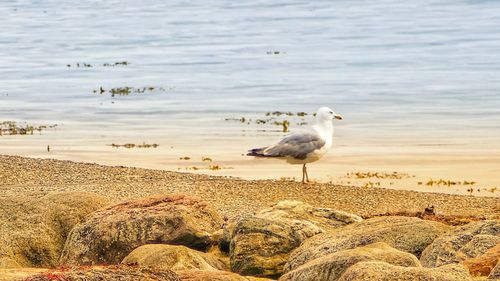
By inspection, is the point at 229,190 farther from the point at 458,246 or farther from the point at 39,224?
the point at 458,246

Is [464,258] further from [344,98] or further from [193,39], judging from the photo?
[193,39]

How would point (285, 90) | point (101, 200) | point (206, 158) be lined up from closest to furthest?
point (101, 200)
point (206, 158)
point (285, 90)

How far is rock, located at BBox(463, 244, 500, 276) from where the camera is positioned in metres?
8.45

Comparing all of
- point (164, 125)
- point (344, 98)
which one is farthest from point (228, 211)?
point (344, 98)

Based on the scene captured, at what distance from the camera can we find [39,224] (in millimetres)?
11438

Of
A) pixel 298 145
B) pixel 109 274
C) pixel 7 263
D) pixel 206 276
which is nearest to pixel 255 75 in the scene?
pixel 298 145

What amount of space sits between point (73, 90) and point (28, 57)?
12.4 m

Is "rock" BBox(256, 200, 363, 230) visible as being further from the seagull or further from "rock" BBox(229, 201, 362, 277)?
the seagull

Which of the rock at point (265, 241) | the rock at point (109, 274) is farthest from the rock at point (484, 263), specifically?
the rock at point (109, 274)

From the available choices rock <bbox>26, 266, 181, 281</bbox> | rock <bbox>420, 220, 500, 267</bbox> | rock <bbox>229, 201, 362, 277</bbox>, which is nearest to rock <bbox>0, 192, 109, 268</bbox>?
rock <bbox>229, 201, 362, 277</bbox>

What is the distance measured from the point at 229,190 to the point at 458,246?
7181 mm

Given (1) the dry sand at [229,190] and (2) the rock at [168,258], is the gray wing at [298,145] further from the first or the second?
(2) the rock at [168,258]

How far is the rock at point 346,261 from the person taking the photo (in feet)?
26.5

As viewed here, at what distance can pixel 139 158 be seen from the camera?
852 inches
